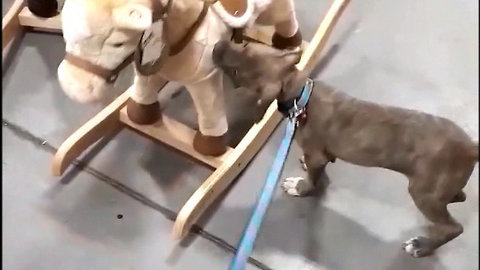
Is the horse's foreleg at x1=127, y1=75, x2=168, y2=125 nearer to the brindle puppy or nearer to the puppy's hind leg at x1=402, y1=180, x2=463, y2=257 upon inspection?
the brindle puppy

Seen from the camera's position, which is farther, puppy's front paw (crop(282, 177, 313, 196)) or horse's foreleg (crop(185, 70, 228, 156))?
puppy's front paw (crop(282, 177, 313, 196))

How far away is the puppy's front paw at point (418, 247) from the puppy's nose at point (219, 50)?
0.48 m

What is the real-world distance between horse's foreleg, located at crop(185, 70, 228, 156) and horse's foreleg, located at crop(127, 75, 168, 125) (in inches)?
3.6

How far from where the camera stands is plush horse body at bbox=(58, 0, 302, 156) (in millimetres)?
995

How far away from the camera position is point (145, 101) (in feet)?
4.39

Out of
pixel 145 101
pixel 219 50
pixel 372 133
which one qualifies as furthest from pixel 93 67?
pixel 372 133

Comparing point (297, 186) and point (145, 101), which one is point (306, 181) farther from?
point (145, 101)

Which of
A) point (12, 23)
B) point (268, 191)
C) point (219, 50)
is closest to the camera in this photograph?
point (268, 191)

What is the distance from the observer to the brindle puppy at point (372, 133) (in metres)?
1.03

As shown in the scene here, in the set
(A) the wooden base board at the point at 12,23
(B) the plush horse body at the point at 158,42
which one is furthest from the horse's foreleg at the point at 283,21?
(A) the wooden base board at the point at 12,23

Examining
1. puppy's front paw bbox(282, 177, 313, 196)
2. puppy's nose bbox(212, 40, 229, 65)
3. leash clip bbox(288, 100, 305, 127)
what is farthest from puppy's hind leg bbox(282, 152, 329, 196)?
puppy's nose bbox(212, 40, 229, 65)

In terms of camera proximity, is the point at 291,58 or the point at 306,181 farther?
the point at 306,181

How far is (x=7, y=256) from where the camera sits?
1197 mm

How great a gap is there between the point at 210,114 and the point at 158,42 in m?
0.18
